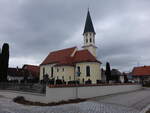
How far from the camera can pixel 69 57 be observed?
4019 centimetres

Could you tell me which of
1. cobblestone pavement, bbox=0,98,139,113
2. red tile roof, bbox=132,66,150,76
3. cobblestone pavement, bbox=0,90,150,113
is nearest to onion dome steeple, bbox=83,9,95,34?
red tile roof, bbox=132,66,150,76

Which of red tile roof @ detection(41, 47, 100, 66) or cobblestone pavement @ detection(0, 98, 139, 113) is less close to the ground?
red tile roof @ detection(41, 47, 100, 66)

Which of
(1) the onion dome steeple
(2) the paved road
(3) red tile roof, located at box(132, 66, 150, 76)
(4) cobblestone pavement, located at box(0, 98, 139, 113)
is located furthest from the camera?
(3) red tile roof, located at box(132, 66, 150, 76)

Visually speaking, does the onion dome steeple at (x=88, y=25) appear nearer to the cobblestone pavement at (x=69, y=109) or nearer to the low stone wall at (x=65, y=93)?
the low stone wall at (x=65, y=93)

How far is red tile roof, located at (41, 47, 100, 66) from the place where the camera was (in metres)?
37.6

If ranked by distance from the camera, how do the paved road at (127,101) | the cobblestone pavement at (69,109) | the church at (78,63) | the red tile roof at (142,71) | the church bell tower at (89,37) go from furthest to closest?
the red tile roof at (142,71) < the church bell tower at (89,37) < the church at (78,63) < the paved road at (127,101) < the cobblestone pavement at (69,109)

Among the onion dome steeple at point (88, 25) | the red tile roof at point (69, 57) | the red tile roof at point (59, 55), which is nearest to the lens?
the red tile roof at point (69, 57)

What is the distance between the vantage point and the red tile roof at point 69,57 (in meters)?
37.6

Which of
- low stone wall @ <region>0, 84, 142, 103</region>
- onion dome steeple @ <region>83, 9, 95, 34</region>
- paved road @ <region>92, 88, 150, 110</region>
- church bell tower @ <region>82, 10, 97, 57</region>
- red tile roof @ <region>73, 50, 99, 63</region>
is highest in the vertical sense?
onion dome steeple @ <region>83, 9, 95, 34</region>

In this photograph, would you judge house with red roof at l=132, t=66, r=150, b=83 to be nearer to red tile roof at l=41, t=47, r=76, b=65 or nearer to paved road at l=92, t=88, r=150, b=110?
red tile roof at l=41, t=47, r=76, b=65

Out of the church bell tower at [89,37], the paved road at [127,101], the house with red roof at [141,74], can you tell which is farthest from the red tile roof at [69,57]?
the house with red roof at [141,74]

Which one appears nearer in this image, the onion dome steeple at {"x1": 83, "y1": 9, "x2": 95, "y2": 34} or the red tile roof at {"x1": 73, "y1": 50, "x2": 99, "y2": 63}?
the red tile roof at {"x1": 73, "y1": 50, "x2": 99, "y2": 63}

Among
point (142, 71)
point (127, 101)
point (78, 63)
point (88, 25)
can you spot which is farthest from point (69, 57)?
point (142, 71)

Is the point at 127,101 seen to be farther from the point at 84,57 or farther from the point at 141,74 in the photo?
the point at 141,74
